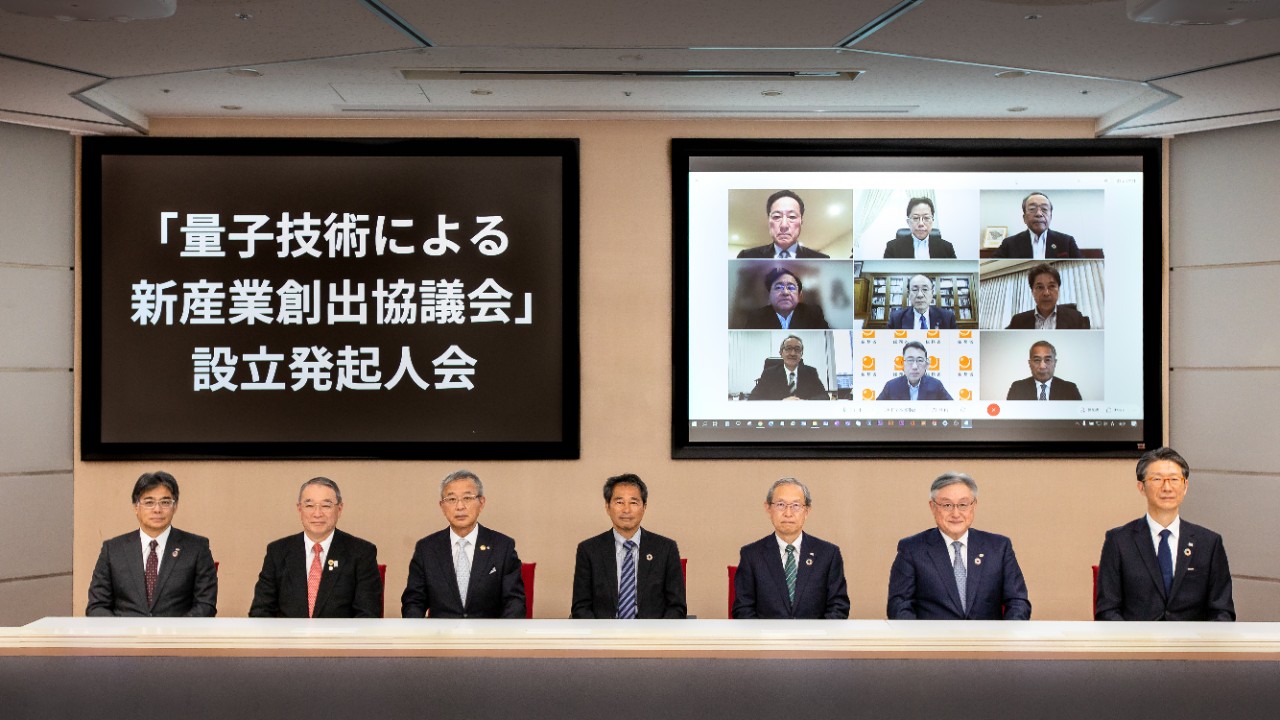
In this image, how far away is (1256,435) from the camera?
17.3ft

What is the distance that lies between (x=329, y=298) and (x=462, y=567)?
6.36 ft

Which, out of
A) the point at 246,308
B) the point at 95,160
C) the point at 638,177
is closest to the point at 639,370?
the point at 638,177

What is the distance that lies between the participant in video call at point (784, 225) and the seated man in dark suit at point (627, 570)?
69.3 inches

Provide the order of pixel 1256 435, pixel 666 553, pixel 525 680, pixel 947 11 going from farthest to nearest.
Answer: pixel 1256 435 → pixel 666 553 → pixel 947 11 → pixel 525 680

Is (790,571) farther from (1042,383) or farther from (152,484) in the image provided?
(152,484)

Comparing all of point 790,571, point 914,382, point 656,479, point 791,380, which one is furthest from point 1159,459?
point 656,479

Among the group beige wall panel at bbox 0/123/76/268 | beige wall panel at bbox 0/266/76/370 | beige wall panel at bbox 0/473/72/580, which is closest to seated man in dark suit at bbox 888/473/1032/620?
beige wall panel at bbox 0/473/72/580

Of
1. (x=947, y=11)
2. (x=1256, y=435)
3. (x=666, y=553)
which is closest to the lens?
(x=947, y=11)

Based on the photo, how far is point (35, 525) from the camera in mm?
5285

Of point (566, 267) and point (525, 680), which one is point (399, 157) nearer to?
point (566, 267)

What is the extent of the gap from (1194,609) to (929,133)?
280 cm

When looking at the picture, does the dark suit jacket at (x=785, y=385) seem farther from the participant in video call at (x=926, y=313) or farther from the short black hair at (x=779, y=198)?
the short black hair at (x=779, y=198)

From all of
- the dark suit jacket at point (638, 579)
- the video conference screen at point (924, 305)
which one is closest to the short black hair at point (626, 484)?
the dark suit jacket at point (638, 579)

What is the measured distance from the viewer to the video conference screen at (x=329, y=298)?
5.32 m
